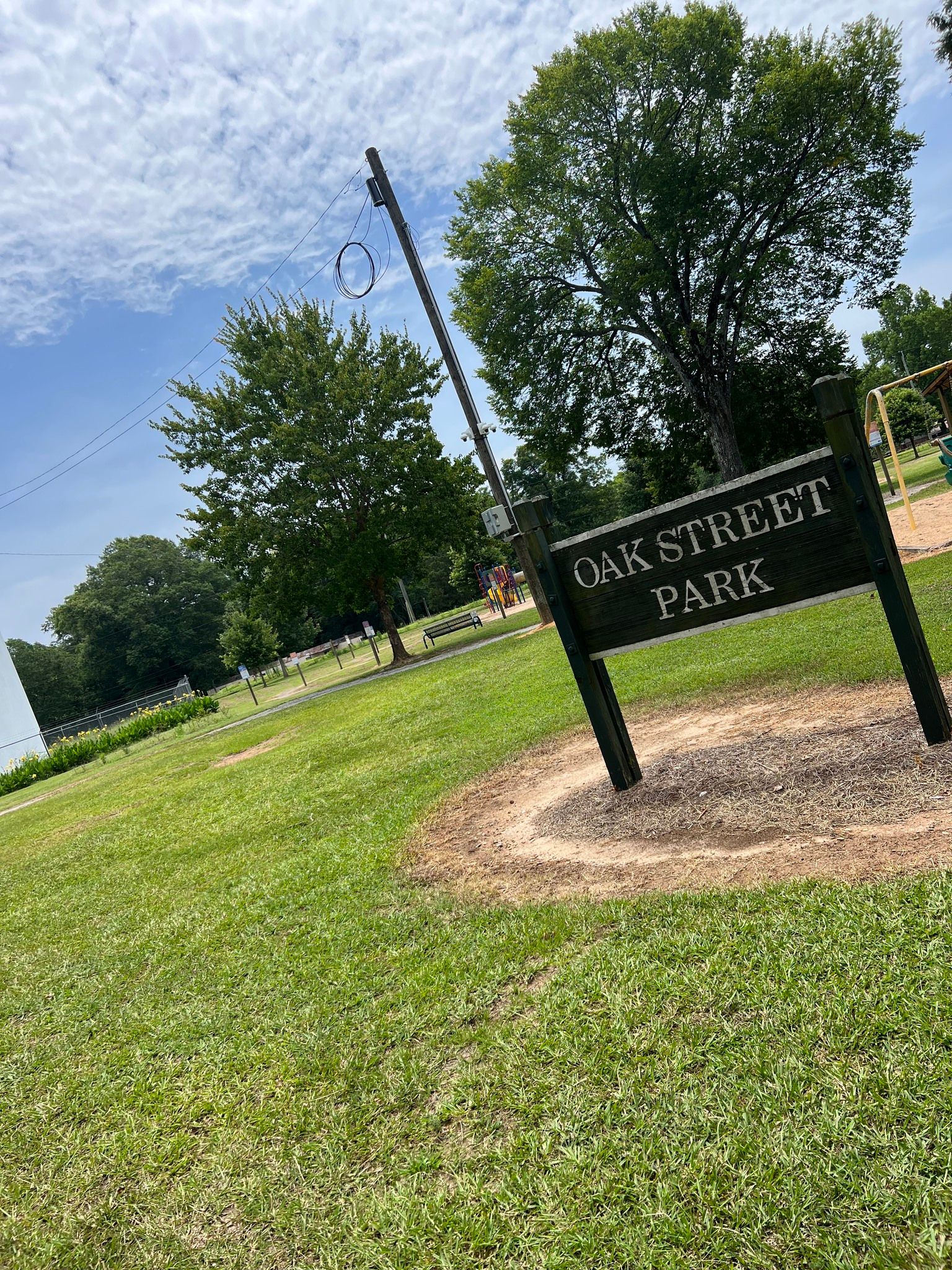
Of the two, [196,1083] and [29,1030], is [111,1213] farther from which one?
[29,1030]

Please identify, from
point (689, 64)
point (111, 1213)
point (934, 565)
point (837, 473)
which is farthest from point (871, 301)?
point (111, 1213)

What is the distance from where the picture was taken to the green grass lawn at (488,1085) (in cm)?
168

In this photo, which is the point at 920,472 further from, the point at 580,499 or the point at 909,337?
the point at 909,337

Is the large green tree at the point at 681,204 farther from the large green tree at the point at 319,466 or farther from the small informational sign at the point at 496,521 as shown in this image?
the small informational sign at the point at 496,521

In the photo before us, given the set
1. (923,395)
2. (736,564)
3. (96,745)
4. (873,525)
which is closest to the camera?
(873,525)

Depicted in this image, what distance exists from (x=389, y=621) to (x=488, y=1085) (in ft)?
67.7

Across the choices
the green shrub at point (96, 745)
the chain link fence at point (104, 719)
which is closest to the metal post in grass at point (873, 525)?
the green shrub at point (96, 745)

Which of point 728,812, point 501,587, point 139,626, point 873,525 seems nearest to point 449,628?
point 501,587

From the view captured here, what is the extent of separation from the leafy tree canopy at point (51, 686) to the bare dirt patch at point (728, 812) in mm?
76136

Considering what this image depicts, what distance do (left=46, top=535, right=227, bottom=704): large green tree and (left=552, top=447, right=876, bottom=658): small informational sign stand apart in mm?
66576

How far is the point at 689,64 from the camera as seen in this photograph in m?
19.5

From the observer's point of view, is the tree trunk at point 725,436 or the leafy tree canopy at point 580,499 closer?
the tree trunk at point 725,436

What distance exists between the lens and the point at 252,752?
12797 millimetres

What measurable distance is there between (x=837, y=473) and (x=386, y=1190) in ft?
11.0
